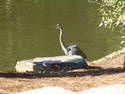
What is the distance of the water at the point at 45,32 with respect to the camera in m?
22.8

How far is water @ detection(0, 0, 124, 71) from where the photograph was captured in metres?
22.8

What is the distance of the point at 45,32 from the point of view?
2836 centimetres

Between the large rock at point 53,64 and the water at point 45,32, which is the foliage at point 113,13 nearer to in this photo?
the large rock at point 53,64

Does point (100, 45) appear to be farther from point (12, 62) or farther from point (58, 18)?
point (58, 18)

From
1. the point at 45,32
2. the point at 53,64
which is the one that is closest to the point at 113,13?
the point at 53,64

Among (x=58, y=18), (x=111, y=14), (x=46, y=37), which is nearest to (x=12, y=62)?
(x=46, y=37)

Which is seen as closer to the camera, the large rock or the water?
the large rock

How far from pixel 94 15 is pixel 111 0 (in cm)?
2680

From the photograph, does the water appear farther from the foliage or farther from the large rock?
the foliage

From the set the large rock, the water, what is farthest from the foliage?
the water

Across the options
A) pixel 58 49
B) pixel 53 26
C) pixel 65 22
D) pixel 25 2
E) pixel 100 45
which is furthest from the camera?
pixel 25 2

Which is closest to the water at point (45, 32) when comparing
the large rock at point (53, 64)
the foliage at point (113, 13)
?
the large rock at point (53, 64)

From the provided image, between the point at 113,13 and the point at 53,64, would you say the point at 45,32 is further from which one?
the point at 113,13

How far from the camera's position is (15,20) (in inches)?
1252
